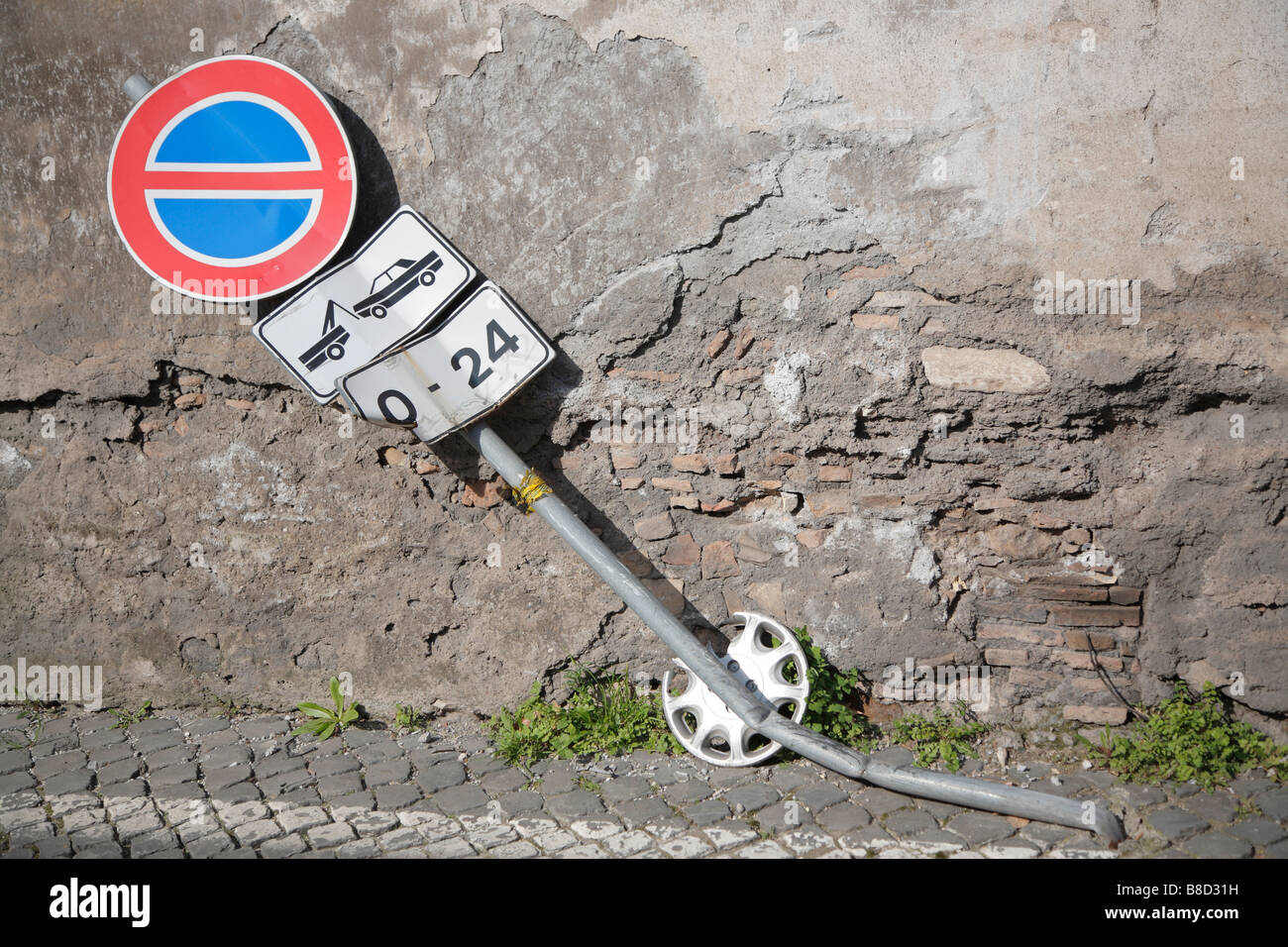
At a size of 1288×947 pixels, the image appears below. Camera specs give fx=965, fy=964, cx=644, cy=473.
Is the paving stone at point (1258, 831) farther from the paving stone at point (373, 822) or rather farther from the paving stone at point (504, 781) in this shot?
the paving stone at point (373, 822)

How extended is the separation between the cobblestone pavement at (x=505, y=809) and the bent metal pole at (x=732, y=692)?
0.07 m

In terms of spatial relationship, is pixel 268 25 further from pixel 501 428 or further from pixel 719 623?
pixel 719 623

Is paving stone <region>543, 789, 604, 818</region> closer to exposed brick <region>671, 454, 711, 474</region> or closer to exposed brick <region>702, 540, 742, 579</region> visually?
exposed brick <region>702, 540, 742, 579</region>

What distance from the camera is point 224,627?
4.12m

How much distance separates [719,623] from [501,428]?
1.16 metres

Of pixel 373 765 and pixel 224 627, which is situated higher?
pixel 224 627

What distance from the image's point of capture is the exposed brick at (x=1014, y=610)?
3.65 m

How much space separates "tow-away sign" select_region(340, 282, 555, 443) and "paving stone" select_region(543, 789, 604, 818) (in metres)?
1.39

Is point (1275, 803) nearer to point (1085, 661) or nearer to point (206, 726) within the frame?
point (1085, 661)

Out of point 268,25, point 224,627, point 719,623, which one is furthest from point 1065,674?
point 268,25

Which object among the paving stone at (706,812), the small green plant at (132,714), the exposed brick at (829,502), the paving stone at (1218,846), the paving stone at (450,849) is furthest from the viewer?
the small green plant at (132,714)

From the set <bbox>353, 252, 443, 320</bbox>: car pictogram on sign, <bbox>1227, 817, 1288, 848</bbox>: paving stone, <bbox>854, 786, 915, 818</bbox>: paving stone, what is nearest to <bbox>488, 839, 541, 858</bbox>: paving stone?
<bbox>854, 786, 915, 818</bbox>: paving stone

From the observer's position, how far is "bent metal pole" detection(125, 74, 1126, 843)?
10.6 ft

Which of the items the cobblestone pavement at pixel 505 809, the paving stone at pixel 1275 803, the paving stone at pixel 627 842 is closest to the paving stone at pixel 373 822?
the cobblestone pavement at pixel 505 809
